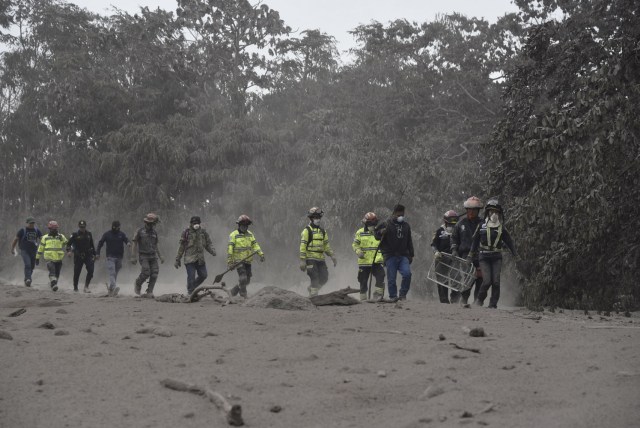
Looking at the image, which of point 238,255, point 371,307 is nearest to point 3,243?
point 238,255

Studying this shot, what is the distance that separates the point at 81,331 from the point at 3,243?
3406 centimetres

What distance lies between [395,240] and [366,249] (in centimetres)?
143

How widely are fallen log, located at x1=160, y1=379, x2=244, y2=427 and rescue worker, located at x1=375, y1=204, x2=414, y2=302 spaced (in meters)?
8.50

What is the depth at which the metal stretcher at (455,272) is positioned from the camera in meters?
13.3

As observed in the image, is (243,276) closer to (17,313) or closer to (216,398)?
(17,313)

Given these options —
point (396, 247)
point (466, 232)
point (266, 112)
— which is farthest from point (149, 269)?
point (266, 112)

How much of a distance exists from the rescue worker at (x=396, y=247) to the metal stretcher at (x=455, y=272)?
566 millimetres

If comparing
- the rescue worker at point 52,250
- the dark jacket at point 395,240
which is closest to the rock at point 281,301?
the dark jacket at point 395,240

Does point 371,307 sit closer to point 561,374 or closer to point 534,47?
point 561,374

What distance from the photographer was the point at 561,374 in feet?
21.2

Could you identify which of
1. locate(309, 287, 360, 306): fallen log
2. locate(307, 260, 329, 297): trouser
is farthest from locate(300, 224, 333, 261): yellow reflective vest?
locate(309, 287, 360, 306): fallen log

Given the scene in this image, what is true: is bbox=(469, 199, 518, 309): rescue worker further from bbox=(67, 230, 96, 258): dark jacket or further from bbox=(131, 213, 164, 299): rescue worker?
bbox=(67, 230, 96, 258): dark jacket

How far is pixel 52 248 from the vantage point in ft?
67.2

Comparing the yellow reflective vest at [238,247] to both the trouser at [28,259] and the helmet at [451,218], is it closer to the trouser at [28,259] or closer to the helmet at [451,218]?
the helmet at [451,218]
